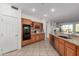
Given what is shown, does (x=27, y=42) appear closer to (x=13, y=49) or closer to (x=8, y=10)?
(x=13, y=49)

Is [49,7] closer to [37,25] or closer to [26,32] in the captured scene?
[26,32]

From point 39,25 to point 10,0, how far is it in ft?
31.1

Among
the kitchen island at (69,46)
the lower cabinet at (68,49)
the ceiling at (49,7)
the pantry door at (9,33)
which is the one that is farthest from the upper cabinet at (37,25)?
the lower cabinet at (68,49)

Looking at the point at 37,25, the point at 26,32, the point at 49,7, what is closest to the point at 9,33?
the point at 26,32

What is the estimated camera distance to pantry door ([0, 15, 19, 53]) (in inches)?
186

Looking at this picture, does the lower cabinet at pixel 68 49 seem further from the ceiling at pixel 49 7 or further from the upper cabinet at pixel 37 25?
the upper cabinet at pixel 37 25

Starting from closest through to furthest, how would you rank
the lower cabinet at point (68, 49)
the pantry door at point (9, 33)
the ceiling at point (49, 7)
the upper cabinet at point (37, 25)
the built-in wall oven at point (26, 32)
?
the lower cabinet at point (68, 49), the pantry door at point (9, 33), the ceiling at point (49, 7), the built-in wall oven at point (26, 32), the upper cabinet at point (37, 25)

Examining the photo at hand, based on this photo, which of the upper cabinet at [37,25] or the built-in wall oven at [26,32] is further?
the upper cabinet at [37,25]

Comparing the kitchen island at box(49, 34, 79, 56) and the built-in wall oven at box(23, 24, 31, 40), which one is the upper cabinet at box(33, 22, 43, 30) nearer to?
the built-in wall oven at box(23, 24, 31, 40)

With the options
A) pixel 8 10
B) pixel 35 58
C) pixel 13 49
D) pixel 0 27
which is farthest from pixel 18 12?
pixel 35 58

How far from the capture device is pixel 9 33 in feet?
16.8

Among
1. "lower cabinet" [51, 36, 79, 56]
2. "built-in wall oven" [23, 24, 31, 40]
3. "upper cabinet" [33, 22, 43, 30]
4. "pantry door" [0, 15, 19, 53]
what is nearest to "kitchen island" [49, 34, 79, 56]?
"lower cabinet" [51, 36, 79, 56]

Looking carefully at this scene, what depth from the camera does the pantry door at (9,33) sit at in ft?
15.5

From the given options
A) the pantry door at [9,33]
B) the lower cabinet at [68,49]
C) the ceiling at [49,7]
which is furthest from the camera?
the ceiling at [49,7]
